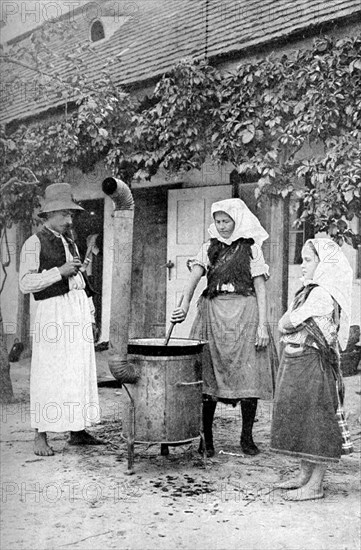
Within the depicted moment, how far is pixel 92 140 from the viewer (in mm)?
7645

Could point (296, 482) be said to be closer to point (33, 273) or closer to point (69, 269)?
Answer: point (69, 269)

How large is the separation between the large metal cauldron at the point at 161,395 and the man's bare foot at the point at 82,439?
28.5 inches

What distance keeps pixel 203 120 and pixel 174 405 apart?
3995mm

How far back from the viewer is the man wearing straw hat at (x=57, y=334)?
168 inches

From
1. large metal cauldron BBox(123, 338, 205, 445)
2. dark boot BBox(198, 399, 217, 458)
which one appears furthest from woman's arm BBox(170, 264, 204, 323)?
dark boot BBox(198, 399, 217, 458)

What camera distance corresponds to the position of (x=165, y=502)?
11.3ft

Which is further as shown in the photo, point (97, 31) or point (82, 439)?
point (97, 31)

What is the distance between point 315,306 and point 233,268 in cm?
101

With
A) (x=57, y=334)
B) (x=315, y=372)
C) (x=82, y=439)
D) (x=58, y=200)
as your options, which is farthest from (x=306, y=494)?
(x=58, y=200)

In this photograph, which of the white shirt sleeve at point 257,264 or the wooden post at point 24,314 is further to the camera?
the wooden post at point 24,314

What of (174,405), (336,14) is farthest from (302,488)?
(336,14)

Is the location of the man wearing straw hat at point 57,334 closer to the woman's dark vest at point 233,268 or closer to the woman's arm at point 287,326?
the woman's dark vest at point 233,268

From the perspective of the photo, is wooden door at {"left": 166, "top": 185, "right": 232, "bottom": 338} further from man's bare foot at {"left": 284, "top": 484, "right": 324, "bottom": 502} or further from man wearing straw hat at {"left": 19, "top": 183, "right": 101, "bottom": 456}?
man's bare foot at {"left": 284, "top": 484, "right": 324, "bottom": 502}

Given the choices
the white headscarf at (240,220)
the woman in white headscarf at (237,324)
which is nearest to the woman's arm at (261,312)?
the woman in white headscarf at (237,324)
